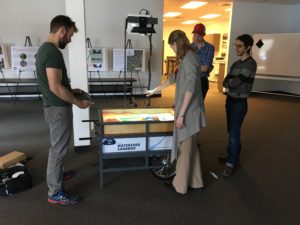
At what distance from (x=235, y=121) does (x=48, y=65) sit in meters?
1.92

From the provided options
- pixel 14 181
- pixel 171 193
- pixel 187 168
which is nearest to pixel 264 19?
pixel 187 168

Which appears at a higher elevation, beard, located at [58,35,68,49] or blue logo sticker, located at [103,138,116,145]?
beard, located at [58,35,68,49]

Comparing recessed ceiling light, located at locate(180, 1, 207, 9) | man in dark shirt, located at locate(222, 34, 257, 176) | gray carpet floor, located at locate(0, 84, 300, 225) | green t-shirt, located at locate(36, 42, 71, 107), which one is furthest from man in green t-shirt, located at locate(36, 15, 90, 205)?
recessed ceiling light, located at locate(180, 1, 207, 9)

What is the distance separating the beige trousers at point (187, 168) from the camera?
2258 mm

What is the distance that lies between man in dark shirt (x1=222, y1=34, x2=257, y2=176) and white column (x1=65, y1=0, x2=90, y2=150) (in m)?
1.73

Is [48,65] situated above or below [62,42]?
below

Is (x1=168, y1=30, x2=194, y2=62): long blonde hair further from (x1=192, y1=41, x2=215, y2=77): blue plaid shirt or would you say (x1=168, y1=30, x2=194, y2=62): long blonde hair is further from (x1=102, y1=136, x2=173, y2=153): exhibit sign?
(x1=192, y1=41, x2=215, y2=77): blue plaid shirt

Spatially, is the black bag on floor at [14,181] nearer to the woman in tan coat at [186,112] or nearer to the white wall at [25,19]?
the woman in tan coat at [186,112]

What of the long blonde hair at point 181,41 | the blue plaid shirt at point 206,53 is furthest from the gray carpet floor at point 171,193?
the long blonde hair at point 181,41

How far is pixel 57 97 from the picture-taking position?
6.55 feet

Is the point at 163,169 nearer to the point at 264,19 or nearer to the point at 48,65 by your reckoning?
the point at 48,65

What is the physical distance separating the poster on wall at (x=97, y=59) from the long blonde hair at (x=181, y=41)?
448 centimetres

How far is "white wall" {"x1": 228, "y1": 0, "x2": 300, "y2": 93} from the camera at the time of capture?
7.50 metres

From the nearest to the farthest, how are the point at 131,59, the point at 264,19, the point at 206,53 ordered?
the point at 206,53 < the point at 131,59 < the point at 264,19
